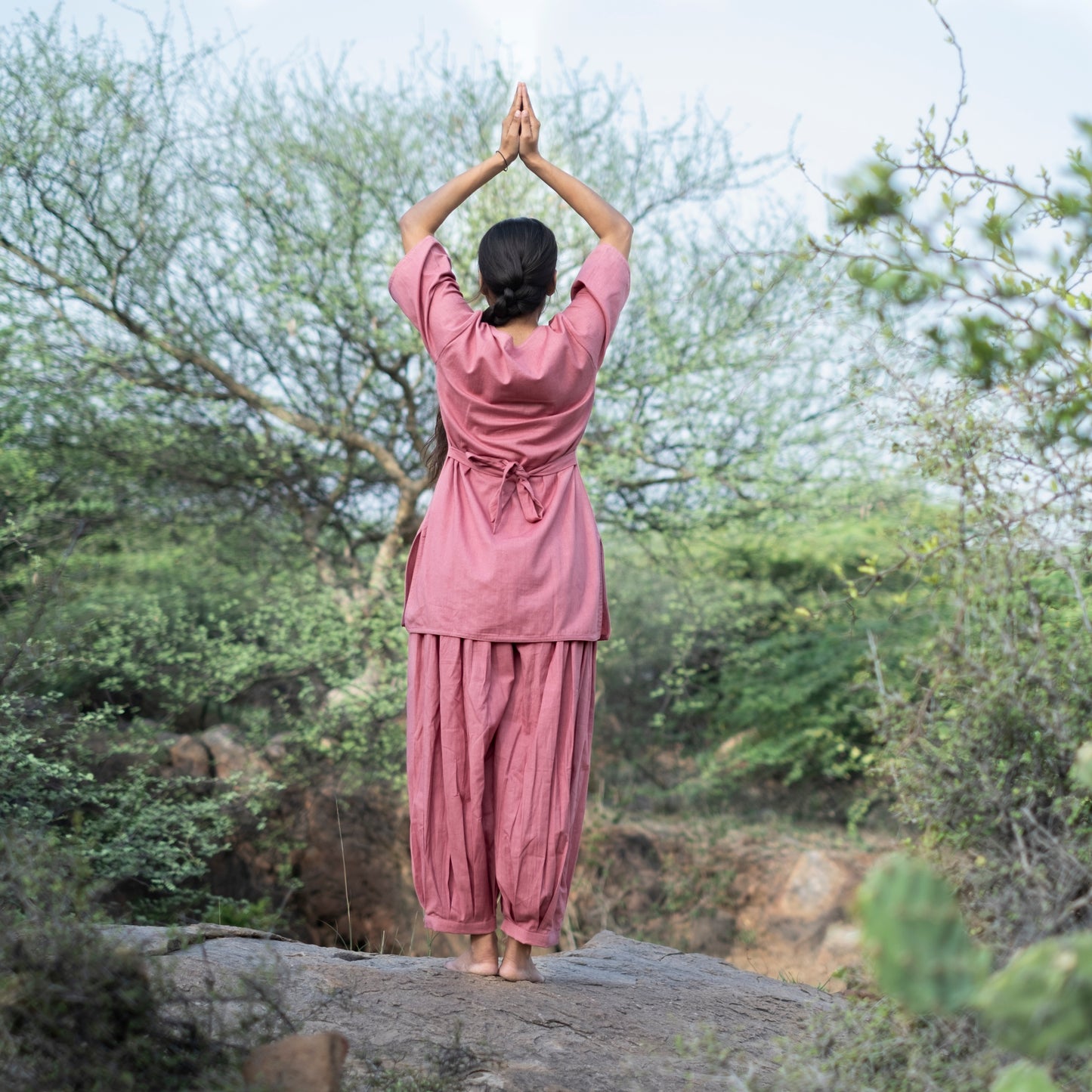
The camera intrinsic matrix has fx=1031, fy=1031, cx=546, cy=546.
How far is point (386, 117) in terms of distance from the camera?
5.80 m

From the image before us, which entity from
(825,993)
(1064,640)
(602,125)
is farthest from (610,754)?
(1064,640)

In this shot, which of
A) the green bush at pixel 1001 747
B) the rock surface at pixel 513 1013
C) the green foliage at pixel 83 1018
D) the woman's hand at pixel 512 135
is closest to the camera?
the green foliage at pixel 83 1018

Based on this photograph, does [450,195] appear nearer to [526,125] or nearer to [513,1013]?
[526,125]

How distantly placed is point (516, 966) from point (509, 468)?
1.19m

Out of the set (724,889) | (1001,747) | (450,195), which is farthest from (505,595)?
(724,889)

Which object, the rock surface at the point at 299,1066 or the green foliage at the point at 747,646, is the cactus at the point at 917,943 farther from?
the green foliage at the point at 747,646

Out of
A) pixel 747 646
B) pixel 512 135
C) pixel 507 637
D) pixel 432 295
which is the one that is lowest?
pixel 507 637

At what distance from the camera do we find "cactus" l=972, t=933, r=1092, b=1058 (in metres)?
0.94

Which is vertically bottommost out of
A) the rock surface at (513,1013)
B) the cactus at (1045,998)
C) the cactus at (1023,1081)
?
the rock surface at (513,1013)

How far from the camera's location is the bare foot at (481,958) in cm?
246

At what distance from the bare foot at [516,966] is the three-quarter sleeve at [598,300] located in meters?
1.40

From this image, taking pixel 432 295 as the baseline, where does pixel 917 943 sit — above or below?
below

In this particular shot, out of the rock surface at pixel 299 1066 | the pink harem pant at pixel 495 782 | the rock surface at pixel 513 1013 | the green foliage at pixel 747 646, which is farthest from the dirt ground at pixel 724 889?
the rock surface at pixel 299 1066

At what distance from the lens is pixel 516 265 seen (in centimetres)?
245
